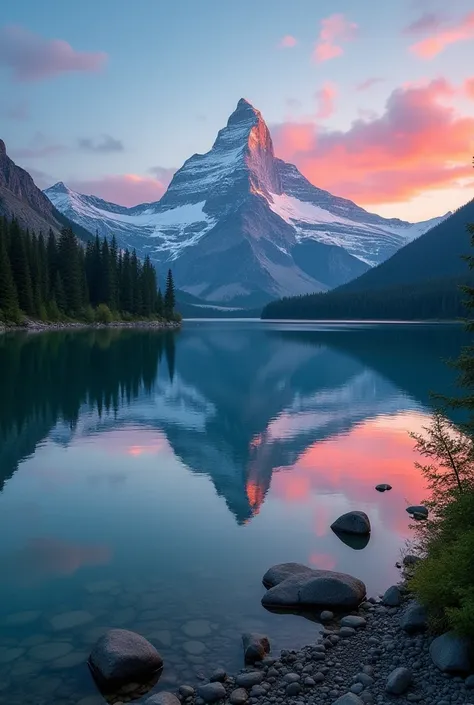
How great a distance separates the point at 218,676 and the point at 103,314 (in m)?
162

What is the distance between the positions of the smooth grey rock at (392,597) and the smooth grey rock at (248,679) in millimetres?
4885

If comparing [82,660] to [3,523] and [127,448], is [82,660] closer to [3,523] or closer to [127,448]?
[3,523]

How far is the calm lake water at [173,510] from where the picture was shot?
14078mm

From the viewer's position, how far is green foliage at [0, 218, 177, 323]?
128 meters

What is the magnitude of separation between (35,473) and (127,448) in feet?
23.2

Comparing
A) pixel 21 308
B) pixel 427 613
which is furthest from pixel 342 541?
pixel 21 308

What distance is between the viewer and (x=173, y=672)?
12664mm

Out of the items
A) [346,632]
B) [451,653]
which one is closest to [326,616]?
[346,632]

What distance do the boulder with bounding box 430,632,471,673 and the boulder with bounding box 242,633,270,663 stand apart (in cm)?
365

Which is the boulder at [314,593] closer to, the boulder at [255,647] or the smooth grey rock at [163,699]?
the boulder at [255,647]

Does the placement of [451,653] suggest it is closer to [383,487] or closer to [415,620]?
[415,620]

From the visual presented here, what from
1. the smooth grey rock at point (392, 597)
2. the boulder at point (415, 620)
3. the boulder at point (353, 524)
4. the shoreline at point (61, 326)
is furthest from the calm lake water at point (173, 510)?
the shoreline at point (61, 326)

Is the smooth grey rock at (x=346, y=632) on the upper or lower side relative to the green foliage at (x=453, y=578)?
lower

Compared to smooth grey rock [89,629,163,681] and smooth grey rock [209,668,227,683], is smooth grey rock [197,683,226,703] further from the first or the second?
smooth grey rock [89,629,163,681]
